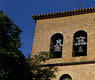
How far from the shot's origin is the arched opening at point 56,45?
14.1 m

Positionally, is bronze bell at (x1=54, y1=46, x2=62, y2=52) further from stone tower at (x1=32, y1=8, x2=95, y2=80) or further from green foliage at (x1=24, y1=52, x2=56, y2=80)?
green foliage at (x1=24, y1=52, x2=56, y2=80)

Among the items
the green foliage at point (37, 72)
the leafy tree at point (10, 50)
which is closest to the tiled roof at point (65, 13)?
the green foliage at point (37, 72)

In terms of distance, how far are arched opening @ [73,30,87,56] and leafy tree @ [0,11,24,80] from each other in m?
3.82

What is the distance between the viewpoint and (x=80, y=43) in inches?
542

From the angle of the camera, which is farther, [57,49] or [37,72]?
[57,49]

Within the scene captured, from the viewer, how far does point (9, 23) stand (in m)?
10.6

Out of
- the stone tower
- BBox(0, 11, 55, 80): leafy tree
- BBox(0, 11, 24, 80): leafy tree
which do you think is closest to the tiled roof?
the stone tower

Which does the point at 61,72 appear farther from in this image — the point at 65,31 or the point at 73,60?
the point at 65,31

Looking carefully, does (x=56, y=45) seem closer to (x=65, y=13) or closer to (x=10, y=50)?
(x=65, y=13)

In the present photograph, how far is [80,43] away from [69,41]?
0.52 meters

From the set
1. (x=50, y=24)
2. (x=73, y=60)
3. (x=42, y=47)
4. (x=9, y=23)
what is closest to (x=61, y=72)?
(x=73, y=60)

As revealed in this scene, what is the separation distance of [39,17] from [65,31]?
1.72m

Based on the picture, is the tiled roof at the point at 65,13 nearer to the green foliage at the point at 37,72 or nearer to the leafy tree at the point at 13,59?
the green foliage at the point at 37,72

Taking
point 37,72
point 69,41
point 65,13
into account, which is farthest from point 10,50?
point 65,13
